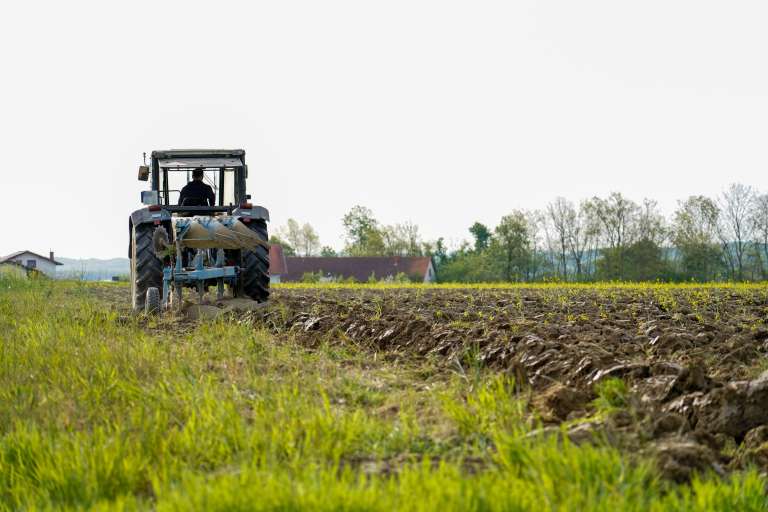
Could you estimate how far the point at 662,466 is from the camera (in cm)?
355

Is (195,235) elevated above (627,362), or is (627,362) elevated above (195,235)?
(195,235)

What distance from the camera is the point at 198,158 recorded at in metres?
12.5

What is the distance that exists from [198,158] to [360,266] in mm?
66577

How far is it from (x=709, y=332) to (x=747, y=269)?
190 feet

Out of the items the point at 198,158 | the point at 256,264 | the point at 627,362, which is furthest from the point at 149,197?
the point at 627,362

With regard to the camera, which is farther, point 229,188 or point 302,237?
point 302,237

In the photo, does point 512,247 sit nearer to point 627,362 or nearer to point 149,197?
point 149,197

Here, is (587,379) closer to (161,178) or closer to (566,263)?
(161,178)

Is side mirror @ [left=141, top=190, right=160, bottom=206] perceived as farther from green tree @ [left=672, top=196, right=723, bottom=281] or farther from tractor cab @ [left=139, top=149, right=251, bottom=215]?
green tree @ [left=672, top=196, right=723, bottom=281]

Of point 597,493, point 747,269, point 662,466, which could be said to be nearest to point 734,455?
point 662,466

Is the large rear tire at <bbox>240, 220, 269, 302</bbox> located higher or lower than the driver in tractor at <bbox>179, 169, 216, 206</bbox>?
lower

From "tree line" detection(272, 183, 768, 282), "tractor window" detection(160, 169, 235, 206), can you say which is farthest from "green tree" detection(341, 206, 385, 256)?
"tractor window" detection(160, 169, 235, 206)

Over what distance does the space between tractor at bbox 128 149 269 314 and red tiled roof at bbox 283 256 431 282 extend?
64.0 m

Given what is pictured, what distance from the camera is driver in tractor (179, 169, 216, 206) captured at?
40.8 feet
